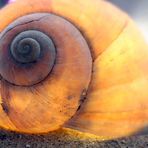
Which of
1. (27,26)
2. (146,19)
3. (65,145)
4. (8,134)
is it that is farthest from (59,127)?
(146,19)

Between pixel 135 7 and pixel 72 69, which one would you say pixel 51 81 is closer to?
pixel 72 69

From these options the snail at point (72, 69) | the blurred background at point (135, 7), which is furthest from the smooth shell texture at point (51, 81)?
the blurred background at point (135, 7)

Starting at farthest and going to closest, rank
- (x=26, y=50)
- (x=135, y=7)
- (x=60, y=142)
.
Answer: (x=135, y=7) → (x=60, y=142) → (x=26, y=50)

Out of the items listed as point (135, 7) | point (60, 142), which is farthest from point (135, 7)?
point (60, 142)

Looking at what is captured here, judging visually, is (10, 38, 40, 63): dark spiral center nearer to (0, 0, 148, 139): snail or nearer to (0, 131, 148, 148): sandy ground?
(0, 0, 148, 139): snail

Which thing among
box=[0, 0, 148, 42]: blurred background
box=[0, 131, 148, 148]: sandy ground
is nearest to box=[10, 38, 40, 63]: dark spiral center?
box=[0, 131, 148, 148]: sandy ground

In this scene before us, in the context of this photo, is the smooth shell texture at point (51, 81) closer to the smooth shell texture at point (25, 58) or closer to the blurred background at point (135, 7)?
the smooth shell texture at point (25, 58)
